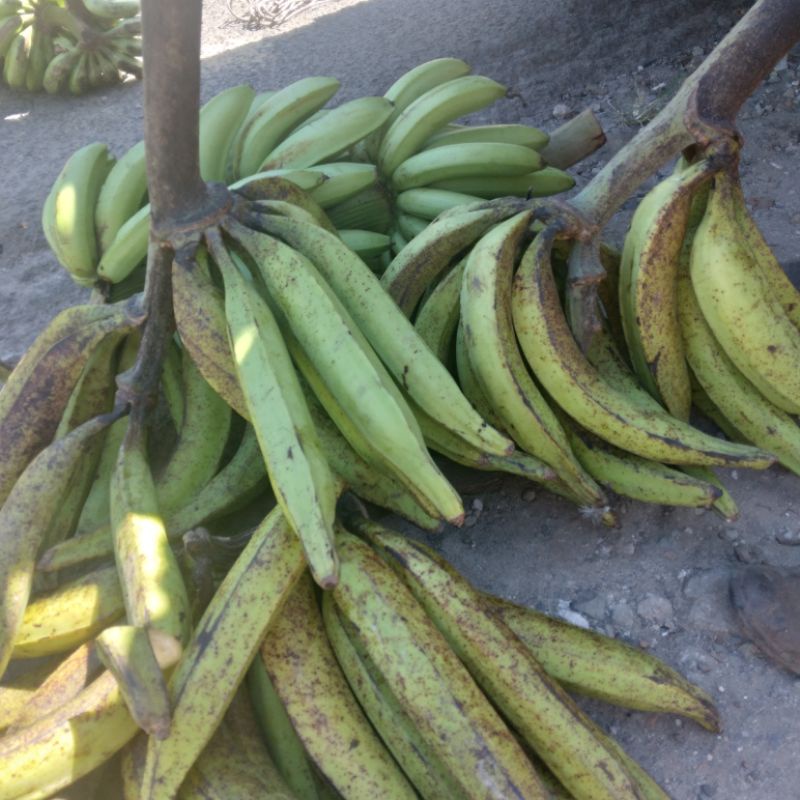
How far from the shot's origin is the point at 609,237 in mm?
3439

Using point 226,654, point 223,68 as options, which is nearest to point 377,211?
point 226,654

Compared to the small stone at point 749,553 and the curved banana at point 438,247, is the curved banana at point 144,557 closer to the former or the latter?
Result: the curved banana at point 438,247

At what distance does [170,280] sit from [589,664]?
1.20 metres

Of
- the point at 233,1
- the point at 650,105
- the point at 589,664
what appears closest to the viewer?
the point at 589,664

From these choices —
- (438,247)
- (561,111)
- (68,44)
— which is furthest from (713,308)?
(68,44)

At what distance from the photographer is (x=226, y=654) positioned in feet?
4.91

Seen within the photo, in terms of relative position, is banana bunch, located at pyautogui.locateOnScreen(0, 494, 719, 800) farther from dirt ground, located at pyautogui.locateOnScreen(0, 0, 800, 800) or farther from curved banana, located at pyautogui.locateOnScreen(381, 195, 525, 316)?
curved banana, located at pyautogui.locateOnScreen(381, 195, 525, 316)

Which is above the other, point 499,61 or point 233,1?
point 233,1

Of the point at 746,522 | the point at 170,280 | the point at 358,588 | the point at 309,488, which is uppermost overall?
the point at 170,280

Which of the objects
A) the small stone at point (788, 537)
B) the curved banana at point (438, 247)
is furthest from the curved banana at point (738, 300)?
the curved banana at point (438, 247)

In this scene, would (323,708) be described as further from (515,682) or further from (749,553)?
(749,553)

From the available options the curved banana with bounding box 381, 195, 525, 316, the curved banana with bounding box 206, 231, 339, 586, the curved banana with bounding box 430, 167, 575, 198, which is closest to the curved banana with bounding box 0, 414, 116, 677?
the curved banana with bounding box 206, 231, 339, 586

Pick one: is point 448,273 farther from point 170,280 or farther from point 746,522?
point 746,522

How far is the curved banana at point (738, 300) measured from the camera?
202 centimetres
